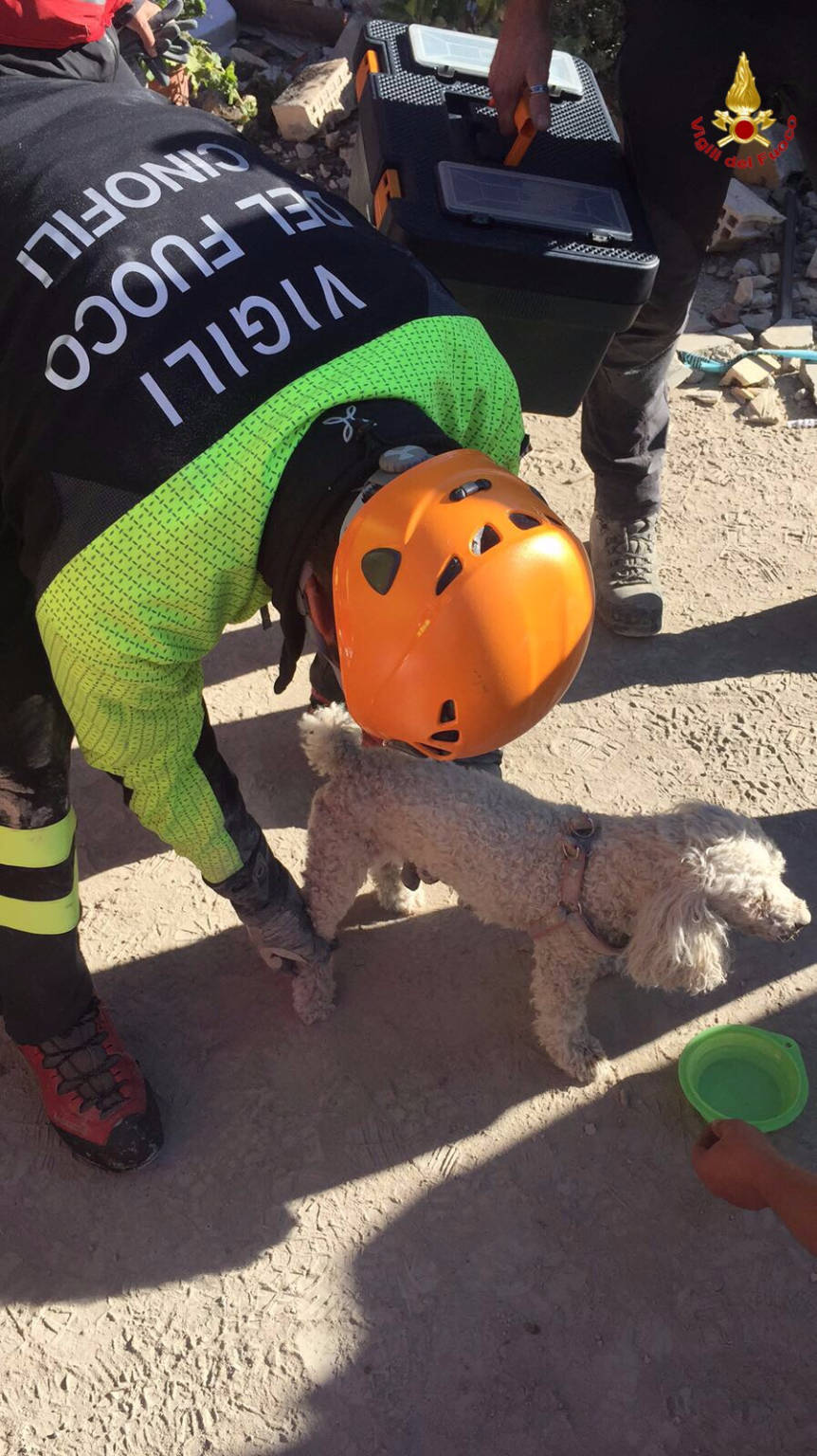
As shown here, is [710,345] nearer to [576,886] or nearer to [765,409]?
[765,409]

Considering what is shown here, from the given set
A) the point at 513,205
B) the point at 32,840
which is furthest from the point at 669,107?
the point at 32,840

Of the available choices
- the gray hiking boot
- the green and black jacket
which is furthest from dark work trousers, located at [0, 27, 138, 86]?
the gray hiking boot

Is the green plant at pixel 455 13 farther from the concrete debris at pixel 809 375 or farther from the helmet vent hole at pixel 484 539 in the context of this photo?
the helmet vent hole at pixel 484 539

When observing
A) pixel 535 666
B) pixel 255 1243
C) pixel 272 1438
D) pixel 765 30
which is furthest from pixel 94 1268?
pixel 765 30

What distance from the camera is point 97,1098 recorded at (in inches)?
103

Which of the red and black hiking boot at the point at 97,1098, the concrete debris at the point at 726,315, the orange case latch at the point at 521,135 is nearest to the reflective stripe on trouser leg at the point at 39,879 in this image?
the red and black hiking boot at the point at 97,1098

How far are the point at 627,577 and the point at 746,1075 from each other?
5.95 ft

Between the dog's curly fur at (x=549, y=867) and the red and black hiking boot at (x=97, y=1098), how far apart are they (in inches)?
19.2

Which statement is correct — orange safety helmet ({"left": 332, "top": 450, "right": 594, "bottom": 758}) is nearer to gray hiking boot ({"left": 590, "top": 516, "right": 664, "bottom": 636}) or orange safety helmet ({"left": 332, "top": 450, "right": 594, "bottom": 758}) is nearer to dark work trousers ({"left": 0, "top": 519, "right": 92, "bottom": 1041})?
dark work trousers ({"left": 0, "top": 519, "right": 92, "bottom": 1041})

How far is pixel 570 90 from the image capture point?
3.06 m

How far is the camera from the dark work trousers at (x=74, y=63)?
199 centimetres

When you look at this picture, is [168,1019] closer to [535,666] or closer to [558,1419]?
[558,1419]

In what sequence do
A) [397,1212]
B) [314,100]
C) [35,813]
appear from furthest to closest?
[314,100] < [397,1212] < [35,813]

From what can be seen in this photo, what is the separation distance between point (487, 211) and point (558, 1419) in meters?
2.80
